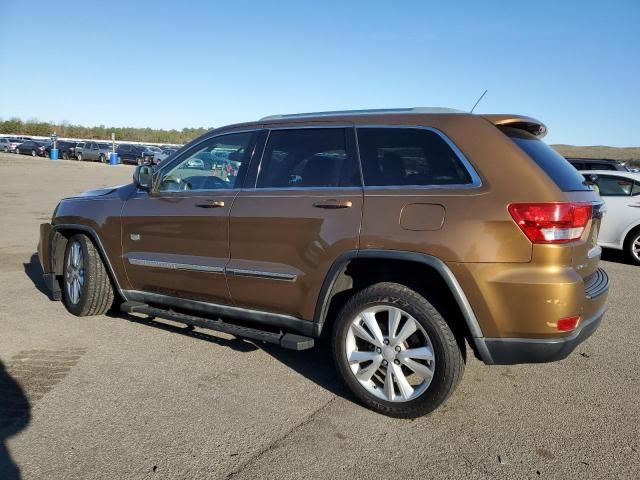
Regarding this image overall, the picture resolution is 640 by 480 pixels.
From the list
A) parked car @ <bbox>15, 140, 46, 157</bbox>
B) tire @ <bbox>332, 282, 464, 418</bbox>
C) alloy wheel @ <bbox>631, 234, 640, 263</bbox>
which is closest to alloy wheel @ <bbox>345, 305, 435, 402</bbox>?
tire @ <bbox>332, 282, 464, 418</bbox>

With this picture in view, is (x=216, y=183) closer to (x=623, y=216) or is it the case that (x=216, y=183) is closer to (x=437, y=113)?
(x=437, y=113)

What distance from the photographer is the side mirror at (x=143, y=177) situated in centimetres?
471

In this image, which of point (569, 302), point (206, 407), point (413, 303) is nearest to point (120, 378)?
point (206, 407)

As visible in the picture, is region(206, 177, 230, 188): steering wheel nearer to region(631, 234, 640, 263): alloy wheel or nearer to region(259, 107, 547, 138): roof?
region(259, 107, 547, 138): roof

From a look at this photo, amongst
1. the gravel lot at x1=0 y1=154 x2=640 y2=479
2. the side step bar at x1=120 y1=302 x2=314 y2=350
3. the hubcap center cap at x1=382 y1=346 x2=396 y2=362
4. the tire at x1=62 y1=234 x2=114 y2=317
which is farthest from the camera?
the tire at x1=62 y1=234 x2=114 y2=317

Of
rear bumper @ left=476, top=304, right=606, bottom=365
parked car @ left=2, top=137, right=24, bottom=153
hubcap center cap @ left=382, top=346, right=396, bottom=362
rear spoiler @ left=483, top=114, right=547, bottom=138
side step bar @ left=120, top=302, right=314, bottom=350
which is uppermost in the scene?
rear spoiler @ left=483, top=114, right=547, bottom=138

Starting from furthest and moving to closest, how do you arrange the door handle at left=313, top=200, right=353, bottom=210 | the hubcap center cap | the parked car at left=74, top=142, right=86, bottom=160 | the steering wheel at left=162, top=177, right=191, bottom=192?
the parked car at left=74, top=142, right=86, bottom=160, the steering wheel at left=162, top=177, right=191, bottom=192, the door handle at left=313, top=200, right=353, bottom=210, the hubcap center cap

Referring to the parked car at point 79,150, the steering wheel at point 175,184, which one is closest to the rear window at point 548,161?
the steering wheel at point 175,184

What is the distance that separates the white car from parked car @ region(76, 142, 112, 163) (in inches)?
1821

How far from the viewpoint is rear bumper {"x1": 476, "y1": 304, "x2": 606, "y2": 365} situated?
3.09 m

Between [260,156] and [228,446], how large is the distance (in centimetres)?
210

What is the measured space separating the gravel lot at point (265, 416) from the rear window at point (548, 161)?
1.44 metres

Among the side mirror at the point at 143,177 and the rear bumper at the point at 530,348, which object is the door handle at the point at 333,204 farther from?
the side mirror at the point at 143,177

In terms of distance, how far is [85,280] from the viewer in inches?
200
